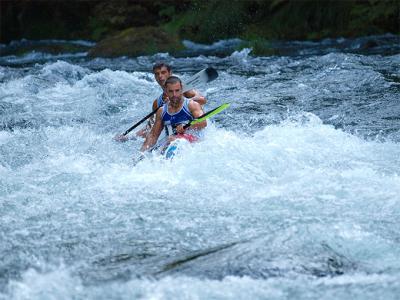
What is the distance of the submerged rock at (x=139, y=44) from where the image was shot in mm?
15438

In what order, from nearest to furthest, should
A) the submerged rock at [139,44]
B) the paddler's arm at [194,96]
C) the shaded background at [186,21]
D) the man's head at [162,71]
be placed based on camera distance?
the man's head at [162,71], the paddler's arm at [194,96], the submerged rock at [139,44], the shaded background at [186,21]

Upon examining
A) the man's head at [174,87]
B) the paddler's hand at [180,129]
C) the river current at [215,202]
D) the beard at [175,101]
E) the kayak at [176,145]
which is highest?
the man's head at [174,87]

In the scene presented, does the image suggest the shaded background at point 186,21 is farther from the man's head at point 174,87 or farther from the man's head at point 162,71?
the man's head at point 174,87

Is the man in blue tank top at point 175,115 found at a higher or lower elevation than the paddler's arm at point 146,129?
higher

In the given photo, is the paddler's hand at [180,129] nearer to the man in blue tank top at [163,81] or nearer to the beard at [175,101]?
the beard at [175,101]

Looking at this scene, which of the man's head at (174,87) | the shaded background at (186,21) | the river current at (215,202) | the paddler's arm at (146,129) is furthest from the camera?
the shaded background at (186,21)

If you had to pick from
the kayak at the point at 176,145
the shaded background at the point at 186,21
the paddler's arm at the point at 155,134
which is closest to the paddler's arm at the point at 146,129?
the paddler's arm at the point at 155,134

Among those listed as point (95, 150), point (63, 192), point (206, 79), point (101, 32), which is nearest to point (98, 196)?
point (63, 192)

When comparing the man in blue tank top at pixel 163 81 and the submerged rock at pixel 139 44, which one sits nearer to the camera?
the man in blue tank top at pixel 163 81

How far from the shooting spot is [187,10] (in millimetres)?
19078

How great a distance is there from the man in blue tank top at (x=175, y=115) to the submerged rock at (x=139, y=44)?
9.12 metres

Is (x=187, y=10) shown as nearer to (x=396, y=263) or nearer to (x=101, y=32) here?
(x=101, y=32)

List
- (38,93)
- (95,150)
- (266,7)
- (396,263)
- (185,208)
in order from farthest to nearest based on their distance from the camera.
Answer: (266,7) → (38,93) → (95,150) → (185,208) → (396,263)

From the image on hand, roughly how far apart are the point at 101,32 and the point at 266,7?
18.6 feet
